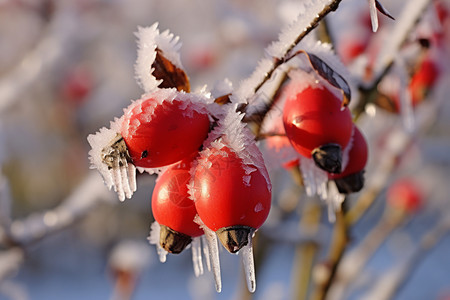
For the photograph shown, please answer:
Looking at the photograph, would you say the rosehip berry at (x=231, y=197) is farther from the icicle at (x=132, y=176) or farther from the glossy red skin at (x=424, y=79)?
the glossy red skin at (x=424, y=79)

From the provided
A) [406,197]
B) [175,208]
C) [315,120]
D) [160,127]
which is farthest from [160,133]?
[406,197]

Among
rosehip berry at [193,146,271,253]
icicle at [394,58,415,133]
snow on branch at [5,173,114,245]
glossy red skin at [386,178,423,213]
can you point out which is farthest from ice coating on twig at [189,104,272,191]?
glossy red skin at [386,178,423,213]

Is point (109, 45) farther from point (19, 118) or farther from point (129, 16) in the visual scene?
point (19, 118)

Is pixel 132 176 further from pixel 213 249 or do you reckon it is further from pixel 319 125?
pixel 319 125

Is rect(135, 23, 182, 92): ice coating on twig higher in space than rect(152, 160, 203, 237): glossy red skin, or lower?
higher

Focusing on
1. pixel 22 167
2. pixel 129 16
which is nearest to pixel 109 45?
pixel 129 16

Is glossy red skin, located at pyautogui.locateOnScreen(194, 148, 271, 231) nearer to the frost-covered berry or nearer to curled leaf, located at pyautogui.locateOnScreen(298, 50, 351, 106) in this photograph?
the frost-covered berry
